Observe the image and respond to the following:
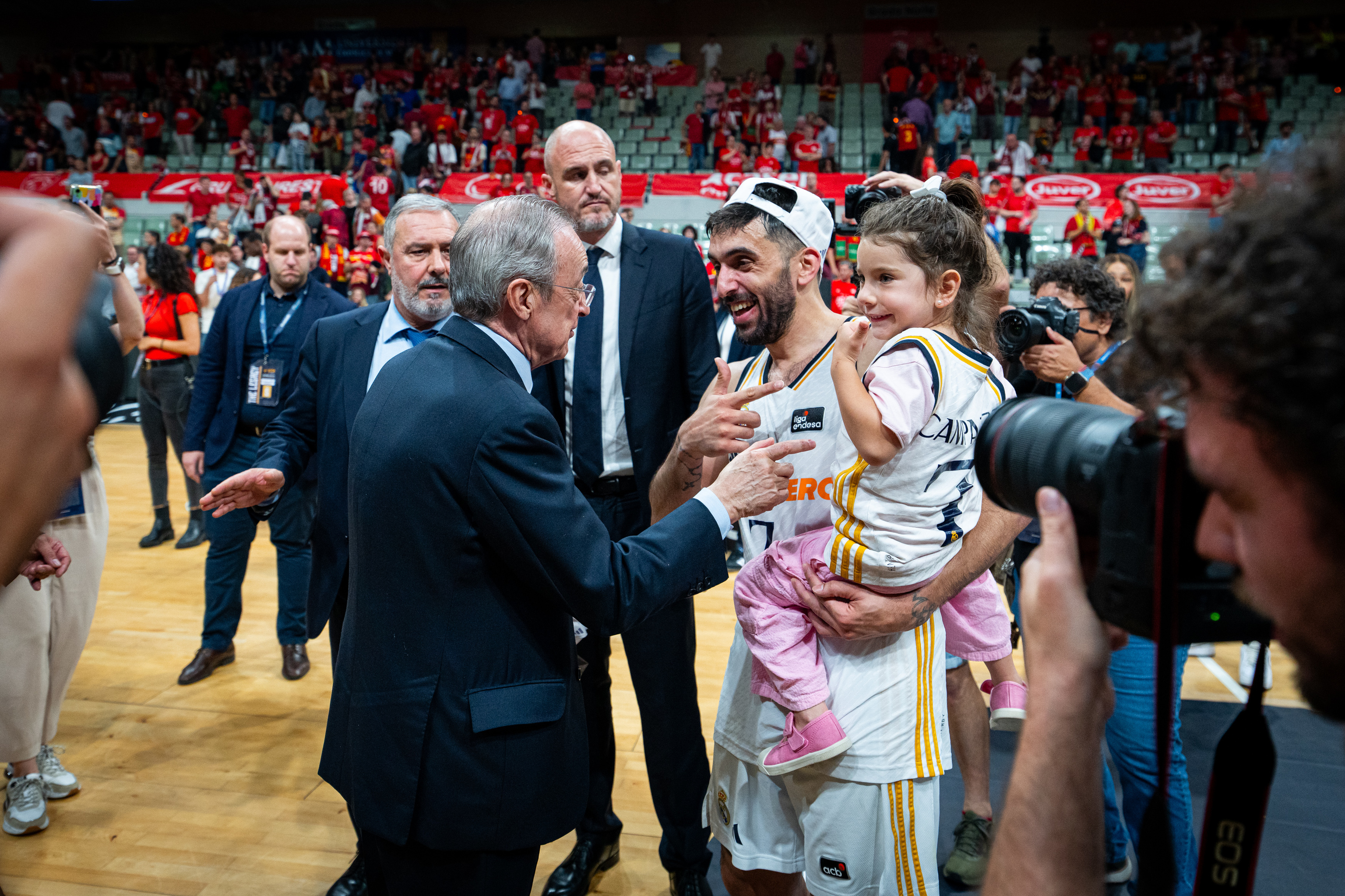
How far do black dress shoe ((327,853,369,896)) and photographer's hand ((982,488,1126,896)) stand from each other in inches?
81.4

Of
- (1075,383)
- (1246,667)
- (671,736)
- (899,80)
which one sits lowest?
(1246,667)

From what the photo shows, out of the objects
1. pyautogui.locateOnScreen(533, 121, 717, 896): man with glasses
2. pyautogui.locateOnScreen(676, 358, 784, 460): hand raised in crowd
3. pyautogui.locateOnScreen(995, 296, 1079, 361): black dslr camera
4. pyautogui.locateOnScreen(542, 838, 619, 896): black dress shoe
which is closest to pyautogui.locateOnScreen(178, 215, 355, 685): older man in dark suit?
pyautogui.locateOnScreen(533, 121, 717, 896): man with glasses

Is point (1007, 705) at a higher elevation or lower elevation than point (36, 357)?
lower

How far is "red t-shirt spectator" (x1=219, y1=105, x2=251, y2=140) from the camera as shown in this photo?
1823 cm

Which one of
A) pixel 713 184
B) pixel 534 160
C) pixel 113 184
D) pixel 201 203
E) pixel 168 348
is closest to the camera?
pixel 168 348

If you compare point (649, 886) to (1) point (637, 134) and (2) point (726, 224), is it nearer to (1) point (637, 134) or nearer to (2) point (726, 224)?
(2) point (726, 224)

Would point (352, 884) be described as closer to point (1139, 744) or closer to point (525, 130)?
point (1139, 744)

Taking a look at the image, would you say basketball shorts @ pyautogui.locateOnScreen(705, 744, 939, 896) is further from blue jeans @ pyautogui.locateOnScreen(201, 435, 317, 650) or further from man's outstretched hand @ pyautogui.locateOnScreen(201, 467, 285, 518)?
blue jeans @ pyautogui.locateOnScreen(201, 435, 317, 650)

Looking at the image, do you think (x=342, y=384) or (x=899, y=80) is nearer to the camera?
(x=342, y=384)

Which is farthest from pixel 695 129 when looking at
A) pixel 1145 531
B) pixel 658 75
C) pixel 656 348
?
pixel 1145 531

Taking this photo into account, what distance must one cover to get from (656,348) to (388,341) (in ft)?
2.49

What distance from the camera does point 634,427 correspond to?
255 centimetres

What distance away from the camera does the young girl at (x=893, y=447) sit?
1627 millimetres

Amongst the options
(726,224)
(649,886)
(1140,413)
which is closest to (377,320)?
(726,224)
